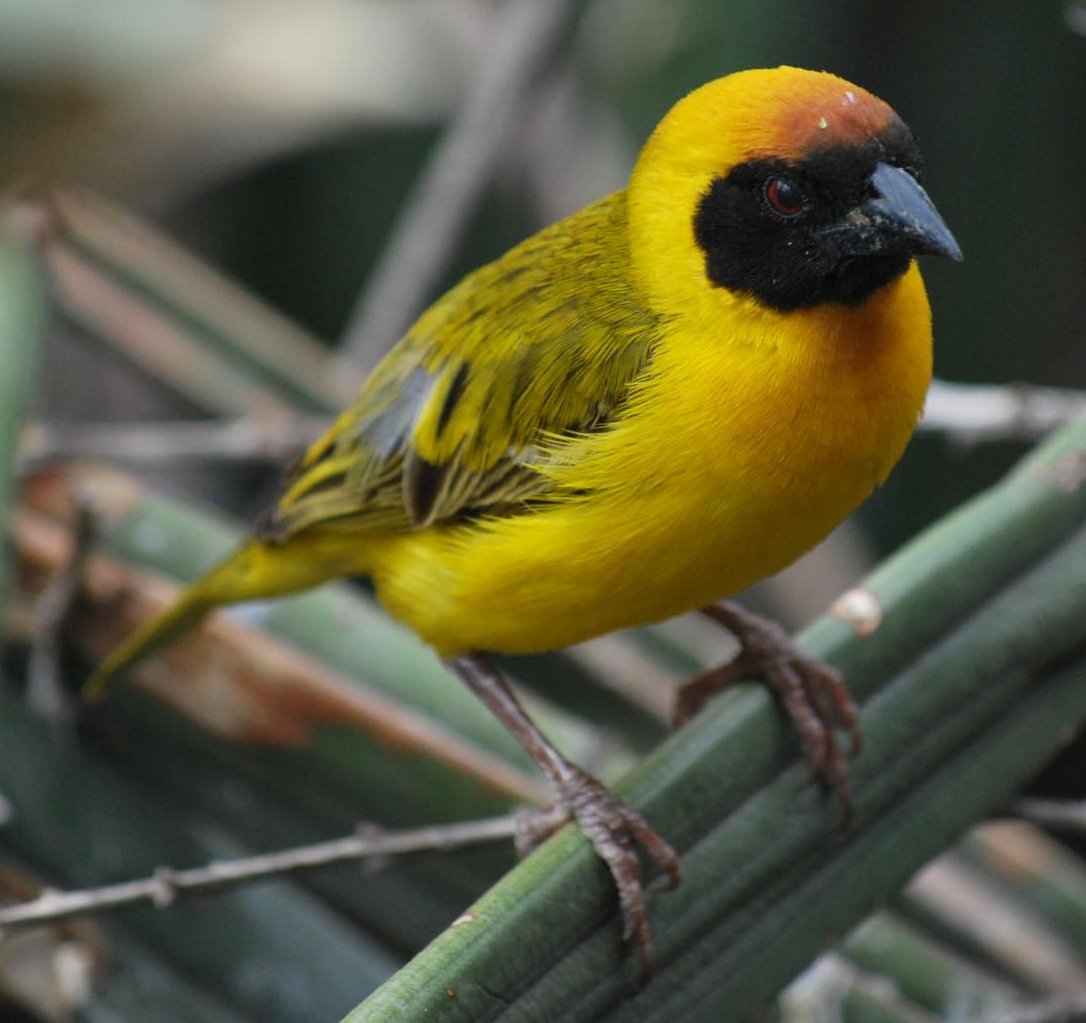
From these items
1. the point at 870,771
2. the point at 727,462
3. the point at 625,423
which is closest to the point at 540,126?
the point at 625,423

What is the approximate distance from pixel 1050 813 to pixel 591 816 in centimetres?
58

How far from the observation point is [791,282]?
6.93 ft

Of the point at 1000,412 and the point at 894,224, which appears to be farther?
the point at 1000,412

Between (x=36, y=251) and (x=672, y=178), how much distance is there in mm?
1224

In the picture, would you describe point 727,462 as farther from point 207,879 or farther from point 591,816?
point 207,879

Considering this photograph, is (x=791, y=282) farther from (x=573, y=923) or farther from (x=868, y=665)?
(x=573, y=923)

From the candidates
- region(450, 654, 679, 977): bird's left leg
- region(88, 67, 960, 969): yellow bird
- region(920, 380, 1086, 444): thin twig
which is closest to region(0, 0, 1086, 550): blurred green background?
region(920, 380, 1086, 444): thin twig

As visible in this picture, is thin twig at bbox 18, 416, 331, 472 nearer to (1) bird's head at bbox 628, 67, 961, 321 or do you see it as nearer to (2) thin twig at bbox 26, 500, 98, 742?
(2) thin twig at bbox 26, 500, 98, 742

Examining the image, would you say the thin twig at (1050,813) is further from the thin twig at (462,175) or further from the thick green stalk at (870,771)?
the thin twig at (462,175)

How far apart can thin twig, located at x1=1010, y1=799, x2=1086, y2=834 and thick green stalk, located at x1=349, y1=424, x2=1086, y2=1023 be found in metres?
0.11

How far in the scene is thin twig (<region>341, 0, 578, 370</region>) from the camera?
150 inches

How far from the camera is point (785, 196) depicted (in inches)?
83.0

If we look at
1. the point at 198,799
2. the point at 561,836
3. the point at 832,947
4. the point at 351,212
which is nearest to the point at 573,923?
the point at 561,836

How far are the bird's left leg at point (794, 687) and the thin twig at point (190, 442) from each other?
954mm
